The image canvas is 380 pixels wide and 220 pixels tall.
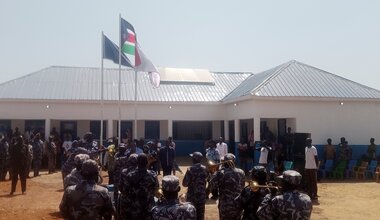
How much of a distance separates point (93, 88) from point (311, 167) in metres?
15.2

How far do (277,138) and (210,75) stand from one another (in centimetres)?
857

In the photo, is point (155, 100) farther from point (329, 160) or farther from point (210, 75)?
point (329, 160)

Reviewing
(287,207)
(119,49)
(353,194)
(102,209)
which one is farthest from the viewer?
(119,49)

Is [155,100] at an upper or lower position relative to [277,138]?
upper

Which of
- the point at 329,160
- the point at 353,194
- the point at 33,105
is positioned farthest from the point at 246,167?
the point at 33,105

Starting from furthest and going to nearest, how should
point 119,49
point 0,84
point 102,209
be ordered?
point 0,84, point 119,49, point 102,209

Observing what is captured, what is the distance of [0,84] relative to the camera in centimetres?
2261

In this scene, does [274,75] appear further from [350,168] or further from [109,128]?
[109,128]

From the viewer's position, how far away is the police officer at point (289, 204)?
4148 mm

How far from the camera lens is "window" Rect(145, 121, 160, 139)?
971 inches

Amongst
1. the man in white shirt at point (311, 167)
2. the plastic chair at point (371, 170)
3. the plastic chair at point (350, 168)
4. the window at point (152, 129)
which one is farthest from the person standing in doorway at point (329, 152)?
the window at point (152, 129)

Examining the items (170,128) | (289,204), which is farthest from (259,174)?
(170,128)

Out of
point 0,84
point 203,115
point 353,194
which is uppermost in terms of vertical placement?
point 0,84

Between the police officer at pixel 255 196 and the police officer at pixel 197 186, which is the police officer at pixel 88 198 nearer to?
the police officer at pixel 255 196
